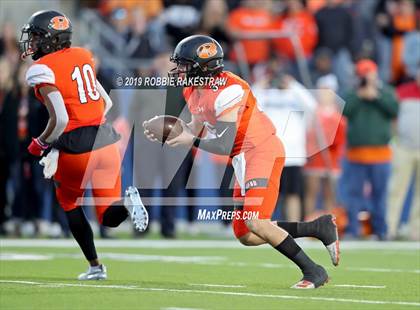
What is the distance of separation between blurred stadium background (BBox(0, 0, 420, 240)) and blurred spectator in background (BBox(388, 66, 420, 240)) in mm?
14

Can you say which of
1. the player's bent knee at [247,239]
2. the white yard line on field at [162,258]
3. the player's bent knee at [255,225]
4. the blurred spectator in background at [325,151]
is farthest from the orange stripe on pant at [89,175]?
the blurred spectator in background at [325,151]

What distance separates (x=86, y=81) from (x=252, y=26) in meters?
8.21

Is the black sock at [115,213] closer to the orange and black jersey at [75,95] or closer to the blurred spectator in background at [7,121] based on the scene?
the orange and black jersey at [75,95]

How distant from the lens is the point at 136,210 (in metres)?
8.45

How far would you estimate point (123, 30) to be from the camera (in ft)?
56.3

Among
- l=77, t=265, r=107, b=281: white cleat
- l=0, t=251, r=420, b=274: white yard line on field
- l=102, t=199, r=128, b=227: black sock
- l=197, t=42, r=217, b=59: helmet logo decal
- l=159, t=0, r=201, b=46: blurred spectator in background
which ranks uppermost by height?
l=197, t=42, r=217, b=59: helmet logo decal

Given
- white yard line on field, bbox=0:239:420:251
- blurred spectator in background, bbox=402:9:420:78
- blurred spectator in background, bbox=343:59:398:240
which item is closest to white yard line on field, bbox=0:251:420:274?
white yard line on field, bbox=0:239:420:251

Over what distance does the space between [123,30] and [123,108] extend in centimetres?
203

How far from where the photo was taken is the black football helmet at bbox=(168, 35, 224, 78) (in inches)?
331

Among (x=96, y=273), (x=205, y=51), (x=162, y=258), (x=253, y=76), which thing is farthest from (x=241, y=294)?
(x=253, y=76)

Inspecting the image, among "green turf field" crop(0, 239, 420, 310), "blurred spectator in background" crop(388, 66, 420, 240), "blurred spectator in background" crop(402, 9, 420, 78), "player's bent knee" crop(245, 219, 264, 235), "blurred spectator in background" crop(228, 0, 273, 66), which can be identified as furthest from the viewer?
"blurred spectator in background" crop(228, 0, 273, 66)

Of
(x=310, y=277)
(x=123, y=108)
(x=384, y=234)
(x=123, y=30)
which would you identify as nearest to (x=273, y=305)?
(x=310, y=277)

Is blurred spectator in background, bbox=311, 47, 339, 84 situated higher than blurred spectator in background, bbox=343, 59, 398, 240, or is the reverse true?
blurred spectator in background, bbox=311, 47, 339, 84

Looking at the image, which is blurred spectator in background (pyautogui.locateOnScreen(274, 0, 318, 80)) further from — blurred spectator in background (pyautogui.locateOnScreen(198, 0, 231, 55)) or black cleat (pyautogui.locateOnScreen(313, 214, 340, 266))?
black cleat (pyautogui.locateOnScreen(313, 214, 340, 266))
